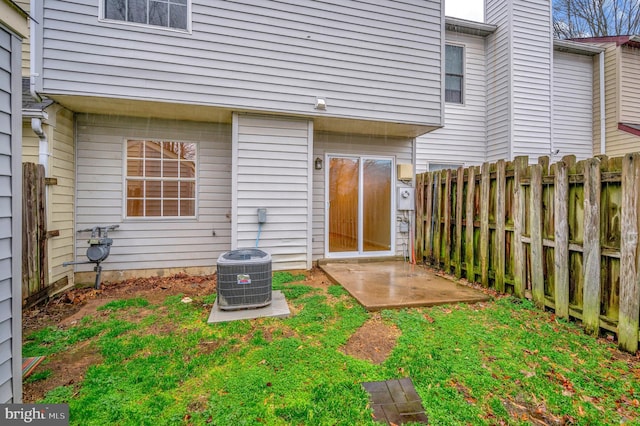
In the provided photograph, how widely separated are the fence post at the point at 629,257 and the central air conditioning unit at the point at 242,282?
11.8 ft

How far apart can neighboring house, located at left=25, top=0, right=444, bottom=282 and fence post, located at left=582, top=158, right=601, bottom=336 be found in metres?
3.20

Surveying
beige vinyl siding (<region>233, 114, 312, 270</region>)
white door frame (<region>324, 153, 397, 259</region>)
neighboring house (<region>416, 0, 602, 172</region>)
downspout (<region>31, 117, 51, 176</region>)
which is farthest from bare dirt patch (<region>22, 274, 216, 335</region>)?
neighboring house (<region>416, 0, 602, 172</region>)

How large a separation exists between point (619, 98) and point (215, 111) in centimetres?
1106

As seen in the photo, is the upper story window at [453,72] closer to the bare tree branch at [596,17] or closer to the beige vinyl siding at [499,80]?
the beige vinyl siding at [499,80]

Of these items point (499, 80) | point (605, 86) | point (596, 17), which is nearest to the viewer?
point (499, 80)

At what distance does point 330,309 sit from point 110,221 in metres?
4.19

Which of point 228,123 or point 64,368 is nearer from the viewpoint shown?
point 64,368

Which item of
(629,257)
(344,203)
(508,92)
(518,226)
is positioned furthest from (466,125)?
(629,257)

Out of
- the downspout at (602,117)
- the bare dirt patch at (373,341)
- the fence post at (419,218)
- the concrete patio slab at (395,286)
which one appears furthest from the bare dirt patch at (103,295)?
the downspout at (602,117)

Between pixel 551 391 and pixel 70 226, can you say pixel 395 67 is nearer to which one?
pixel 551 391

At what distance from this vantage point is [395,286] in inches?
178

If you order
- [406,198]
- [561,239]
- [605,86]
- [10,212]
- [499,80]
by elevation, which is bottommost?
[561,239]

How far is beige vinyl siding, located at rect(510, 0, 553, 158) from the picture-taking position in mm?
7898

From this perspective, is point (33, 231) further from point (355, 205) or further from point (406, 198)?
point (406, 198)
